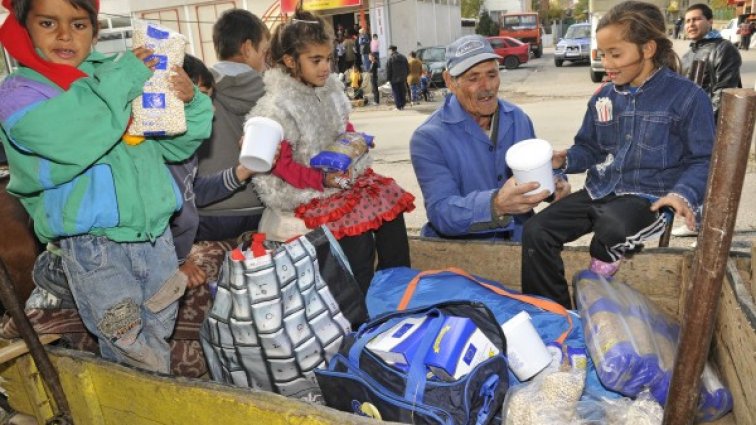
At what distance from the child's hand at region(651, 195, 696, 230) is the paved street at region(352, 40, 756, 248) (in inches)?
59.1

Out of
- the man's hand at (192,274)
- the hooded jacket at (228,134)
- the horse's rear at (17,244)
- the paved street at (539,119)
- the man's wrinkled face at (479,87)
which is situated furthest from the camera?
the paved street at (539,119)

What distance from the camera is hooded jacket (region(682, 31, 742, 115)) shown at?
5.42 metres

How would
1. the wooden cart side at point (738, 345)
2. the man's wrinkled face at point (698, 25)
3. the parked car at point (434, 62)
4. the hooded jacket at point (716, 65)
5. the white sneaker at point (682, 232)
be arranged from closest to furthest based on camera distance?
1. the wooden cart side at point (738, 345)
2. the white sneaker at point (682, 232)
3. the hooded jacket at point (716, 65)
4. the man's wrinkled face at point (698, 25)
5. the parked car at point (434, 62)

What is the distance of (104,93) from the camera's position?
1980mm

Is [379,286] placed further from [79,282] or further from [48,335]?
[48,335]

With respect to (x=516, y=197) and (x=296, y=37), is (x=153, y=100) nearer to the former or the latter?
(x=296, y=37)

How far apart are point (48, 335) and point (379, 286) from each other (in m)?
1.50

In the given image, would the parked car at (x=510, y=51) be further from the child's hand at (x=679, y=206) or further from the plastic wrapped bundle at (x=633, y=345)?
the plastic wrapped bundle at (x=633, y=345)

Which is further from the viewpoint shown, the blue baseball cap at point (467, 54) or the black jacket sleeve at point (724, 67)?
the black jacket sleeve at point (724, 67)

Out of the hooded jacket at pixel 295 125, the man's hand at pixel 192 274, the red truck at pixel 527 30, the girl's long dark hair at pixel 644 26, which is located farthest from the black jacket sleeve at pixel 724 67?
the red truck at pixel 527 30

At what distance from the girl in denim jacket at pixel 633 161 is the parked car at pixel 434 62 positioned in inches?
726

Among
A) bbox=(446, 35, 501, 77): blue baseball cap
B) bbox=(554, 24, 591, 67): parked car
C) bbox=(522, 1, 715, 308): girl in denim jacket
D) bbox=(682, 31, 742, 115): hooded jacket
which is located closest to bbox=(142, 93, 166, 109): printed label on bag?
bbox=(446, 35, 501, 77): blue baseball cap

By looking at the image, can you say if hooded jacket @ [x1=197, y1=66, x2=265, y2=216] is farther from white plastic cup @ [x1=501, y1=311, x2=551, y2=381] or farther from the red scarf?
white plastic cup @ [x1=501, y1=311, x2=551, y2=381]

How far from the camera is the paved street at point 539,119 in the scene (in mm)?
6024
